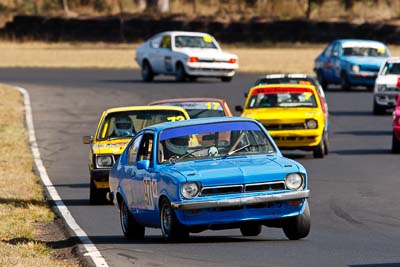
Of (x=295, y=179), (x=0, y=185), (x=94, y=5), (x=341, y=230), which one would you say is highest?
(x=295, y=179)

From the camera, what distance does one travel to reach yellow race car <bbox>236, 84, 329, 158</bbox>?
79.0 ft

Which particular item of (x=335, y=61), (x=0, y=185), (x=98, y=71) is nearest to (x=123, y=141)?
(x=0, y=185)

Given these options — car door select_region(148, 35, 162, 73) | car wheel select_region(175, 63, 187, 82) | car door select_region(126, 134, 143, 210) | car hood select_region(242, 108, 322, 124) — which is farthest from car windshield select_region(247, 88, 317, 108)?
car door select_region(148, 35, 162, 73)

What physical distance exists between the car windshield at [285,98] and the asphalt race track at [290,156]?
3.24 feet

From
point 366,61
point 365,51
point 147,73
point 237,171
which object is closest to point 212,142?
point 237,171

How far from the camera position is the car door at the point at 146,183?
1333 centimetres

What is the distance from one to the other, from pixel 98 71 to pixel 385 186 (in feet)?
111

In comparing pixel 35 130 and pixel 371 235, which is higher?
pixel 371 235

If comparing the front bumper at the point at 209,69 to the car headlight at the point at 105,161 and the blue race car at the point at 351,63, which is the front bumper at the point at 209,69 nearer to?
the blue race car at the point at 351,63

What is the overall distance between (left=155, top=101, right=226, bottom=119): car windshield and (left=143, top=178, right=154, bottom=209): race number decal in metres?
8.60

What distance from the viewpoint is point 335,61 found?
40656mm

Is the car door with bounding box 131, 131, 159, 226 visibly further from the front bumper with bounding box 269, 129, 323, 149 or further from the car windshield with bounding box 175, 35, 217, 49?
the car windshield with bounding box 175, 35, 217, 49

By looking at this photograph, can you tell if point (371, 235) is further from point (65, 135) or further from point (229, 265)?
point (65, 135)

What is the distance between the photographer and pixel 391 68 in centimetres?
3431
